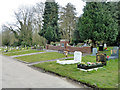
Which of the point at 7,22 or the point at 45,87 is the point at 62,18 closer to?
the point at 7,22

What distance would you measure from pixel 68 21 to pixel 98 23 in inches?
860

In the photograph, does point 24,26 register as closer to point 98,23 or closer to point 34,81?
point 98,23

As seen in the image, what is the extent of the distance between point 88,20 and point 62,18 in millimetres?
23473

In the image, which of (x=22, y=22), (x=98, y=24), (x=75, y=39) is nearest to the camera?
(x=98, y=24)

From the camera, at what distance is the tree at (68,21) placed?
42469 mm

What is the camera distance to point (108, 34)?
21.3 meters

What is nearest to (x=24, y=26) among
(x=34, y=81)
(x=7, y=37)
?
(x=7, y=37)

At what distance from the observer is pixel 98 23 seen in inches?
832

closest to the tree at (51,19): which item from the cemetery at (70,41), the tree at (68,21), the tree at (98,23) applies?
the cemetery at (70,41)

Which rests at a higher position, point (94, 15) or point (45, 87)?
point (94, 15)

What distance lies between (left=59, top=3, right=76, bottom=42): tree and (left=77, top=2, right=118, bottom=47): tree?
64.6 ft

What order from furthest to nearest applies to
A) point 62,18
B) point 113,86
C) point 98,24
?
1. point 62,18
2. point 98,24
3. point 113,86

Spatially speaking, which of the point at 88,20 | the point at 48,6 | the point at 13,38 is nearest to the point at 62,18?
the point at 48,6

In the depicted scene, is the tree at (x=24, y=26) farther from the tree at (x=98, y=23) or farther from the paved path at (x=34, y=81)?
the paved path at (x=34, y=81)
